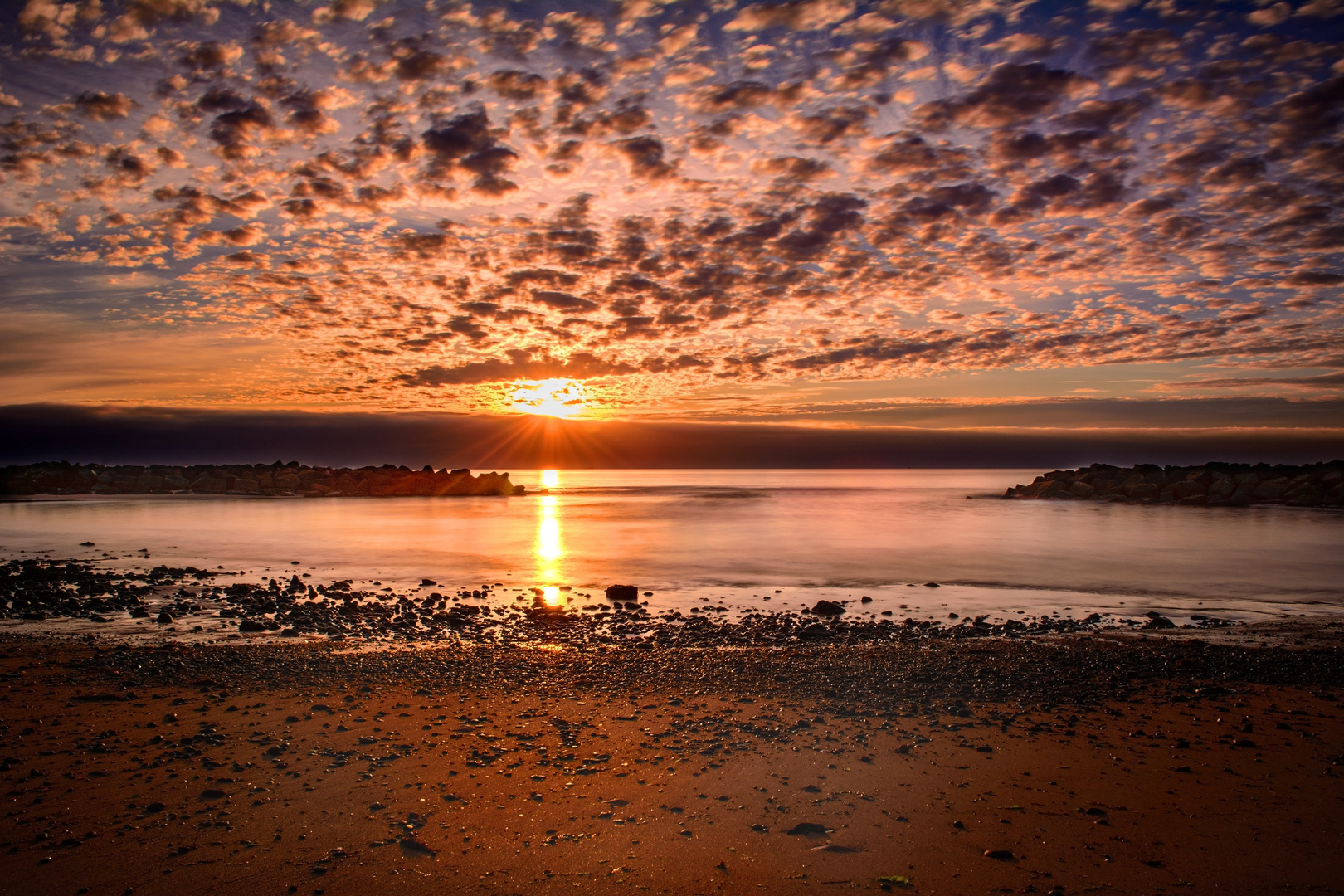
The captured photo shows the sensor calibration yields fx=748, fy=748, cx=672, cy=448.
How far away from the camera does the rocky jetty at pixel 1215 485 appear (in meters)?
51.5

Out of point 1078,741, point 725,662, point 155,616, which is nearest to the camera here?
point 1078,741

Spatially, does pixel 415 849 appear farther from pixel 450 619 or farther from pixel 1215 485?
pixel 1215 485

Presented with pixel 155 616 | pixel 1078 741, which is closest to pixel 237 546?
pixel 155 616

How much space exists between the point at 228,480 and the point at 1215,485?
3147 inches

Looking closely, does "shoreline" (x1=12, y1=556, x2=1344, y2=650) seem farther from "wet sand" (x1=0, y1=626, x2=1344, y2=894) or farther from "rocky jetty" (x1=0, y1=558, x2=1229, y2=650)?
"wet sand" (x1=0, y1=626, x2=1344, y2=894)

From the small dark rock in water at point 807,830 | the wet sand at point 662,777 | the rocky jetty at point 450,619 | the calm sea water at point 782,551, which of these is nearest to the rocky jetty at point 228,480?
the calm sea water at point 782,551

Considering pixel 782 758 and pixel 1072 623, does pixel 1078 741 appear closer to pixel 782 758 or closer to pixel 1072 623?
pixel 782 758

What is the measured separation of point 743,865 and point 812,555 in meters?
21.9

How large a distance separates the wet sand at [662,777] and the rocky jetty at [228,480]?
204 feet

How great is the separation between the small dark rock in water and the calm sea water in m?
9.23

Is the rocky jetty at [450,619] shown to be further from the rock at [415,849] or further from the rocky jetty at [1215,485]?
the rocky jetty at [1215,485]

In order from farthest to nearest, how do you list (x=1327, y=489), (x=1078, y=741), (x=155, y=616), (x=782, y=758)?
Answer: (x=1327, y=489) → (x=155, y=616) → (x=1078, y=741) → (x=782, y=758)

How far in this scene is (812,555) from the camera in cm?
2634

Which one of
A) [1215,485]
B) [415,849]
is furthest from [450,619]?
[1215,485]
